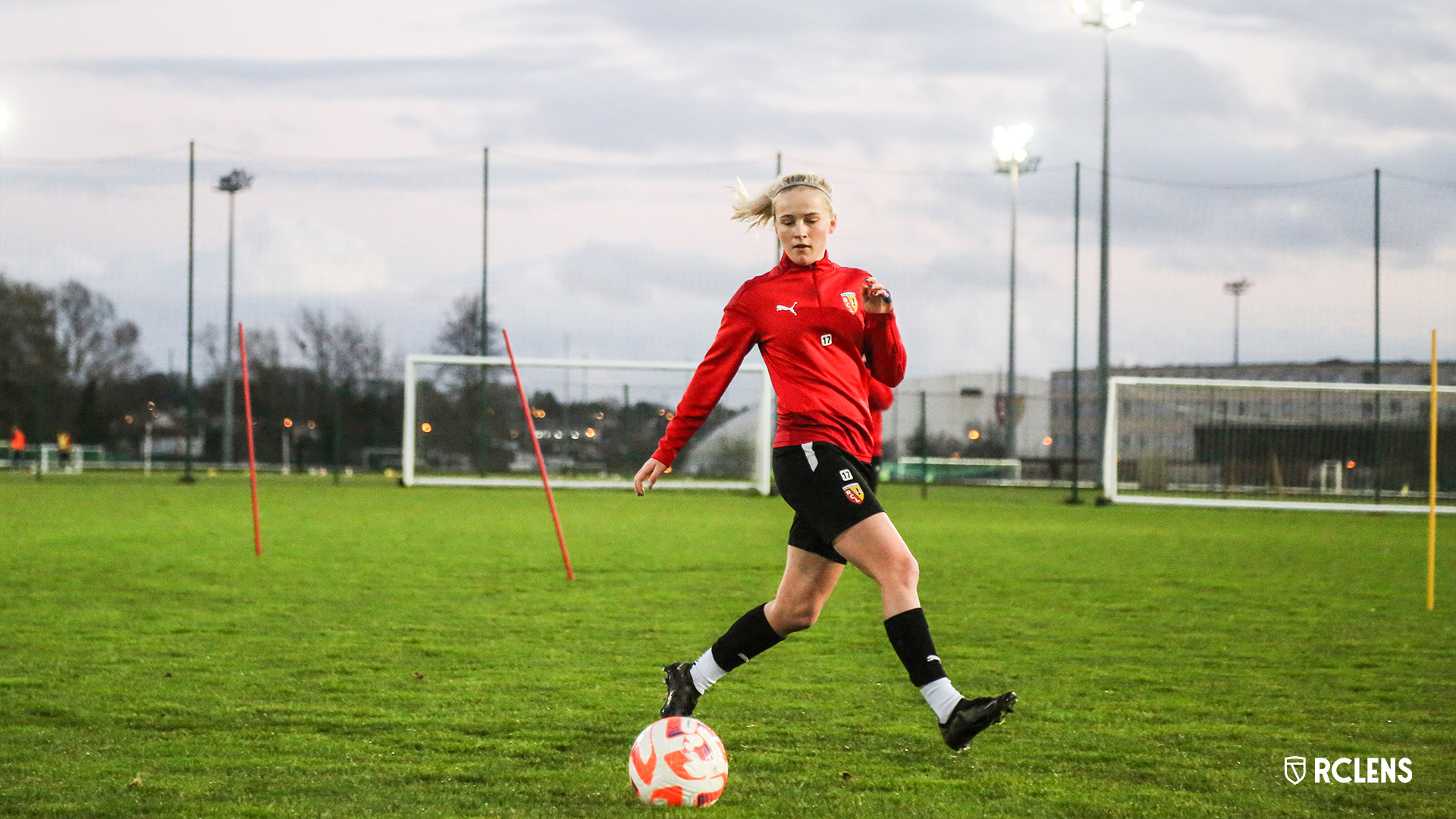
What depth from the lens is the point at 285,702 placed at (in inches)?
214

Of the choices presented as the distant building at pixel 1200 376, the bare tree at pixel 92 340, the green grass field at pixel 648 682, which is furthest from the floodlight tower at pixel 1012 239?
the bare tree at pixel 92 340

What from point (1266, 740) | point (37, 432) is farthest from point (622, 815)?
point (37, 432)

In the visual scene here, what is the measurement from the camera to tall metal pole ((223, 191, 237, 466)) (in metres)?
29.5

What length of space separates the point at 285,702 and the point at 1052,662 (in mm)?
3645

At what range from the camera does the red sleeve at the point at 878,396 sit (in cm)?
446

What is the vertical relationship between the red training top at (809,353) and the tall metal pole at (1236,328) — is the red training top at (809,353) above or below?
below

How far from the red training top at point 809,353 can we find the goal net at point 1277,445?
66.4ft

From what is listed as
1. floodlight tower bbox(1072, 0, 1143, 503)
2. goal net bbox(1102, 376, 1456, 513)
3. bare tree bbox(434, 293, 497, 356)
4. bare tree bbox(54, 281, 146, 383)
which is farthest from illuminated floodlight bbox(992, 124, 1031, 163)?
→ bare tree bbox(54, 281, 146, 383)

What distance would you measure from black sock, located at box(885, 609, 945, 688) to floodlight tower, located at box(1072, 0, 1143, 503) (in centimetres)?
2199

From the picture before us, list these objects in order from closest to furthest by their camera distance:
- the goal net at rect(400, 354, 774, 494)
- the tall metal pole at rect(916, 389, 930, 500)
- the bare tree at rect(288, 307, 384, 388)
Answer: the goal net at rect(400, 354, 774, 494), the tall metal pole at rect(916, 389, 930, 500), the bare tree at rect(288, 307, 384, 388)

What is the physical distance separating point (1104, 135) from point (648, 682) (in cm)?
2575

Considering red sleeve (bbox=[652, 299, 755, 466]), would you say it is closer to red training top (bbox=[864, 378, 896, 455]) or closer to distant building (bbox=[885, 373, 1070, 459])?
red training top (bbox=[864, 378, 896, 455])

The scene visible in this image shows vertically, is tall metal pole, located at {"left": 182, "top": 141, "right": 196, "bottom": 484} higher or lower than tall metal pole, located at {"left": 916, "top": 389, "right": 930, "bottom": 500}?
higher

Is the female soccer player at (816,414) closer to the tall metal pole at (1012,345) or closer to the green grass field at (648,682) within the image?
the green grass field at (648,682)
